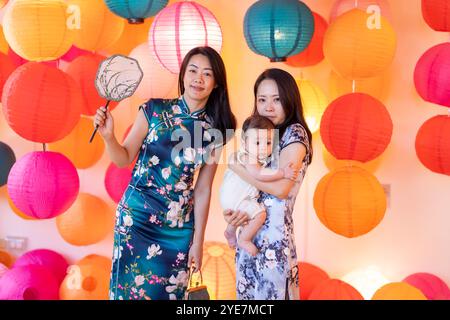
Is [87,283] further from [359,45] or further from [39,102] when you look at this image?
[359,45]

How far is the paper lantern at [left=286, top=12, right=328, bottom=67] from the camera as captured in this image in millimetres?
3889

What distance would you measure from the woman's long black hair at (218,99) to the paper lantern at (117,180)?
1.15 m

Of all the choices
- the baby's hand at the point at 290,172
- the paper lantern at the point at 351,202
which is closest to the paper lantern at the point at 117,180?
the paper lantern at the point at 351,202

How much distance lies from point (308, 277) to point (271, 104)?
1.46m

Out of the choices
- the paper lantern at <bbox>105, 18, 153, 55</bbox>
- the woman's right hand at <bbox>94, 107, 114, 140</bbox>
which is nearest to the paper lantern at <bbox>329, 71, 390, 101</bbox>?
the paper lantern at <bbox>105, 18, 153, 55</bbox>

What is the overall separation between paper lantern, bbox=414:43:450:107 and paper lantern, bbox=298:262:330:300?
1.09m

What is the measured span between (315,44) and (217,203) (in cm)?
109

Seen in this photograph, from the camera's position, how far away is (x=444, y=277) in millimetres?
4070

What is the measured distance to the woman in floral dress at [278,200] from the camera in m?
2.80

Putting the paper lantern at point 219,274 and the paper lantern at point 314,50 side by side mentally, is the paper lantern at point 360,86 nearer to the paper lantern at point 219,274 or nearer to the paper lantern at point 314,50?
the paper lantern at point 314,50

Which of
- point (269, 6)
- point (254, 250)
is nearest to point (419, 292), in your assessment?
point (254, 250)

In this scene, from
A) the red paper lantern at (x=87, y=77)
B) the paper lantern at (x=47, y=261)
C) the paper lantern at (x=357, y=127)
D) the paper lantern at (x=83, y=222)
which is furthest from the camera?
the paper lantern at (x=47, y=261)

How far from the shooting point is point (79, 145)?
13.4 ft

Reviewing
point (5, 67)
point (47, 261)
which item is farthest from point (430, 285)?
point (5, 67)
